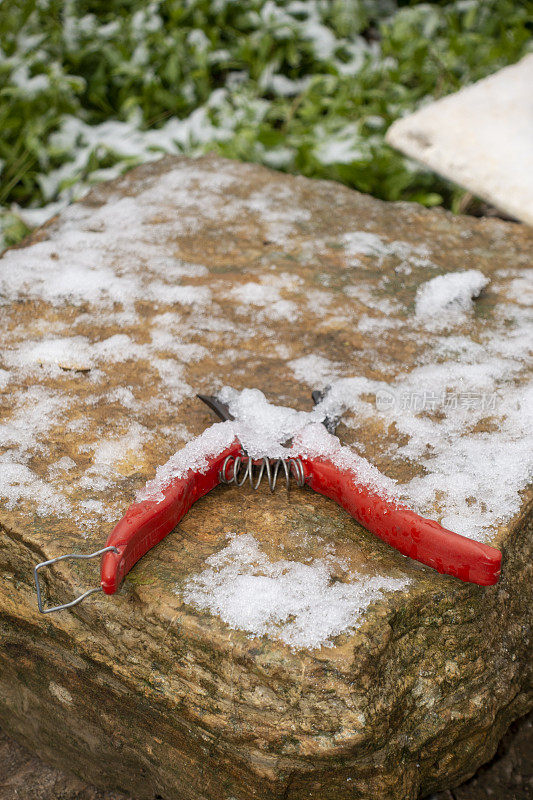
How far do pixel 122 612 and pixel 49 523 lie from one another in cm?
25

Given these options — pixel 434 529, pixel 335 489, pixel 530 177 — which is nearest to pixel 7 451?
pixel 335 489

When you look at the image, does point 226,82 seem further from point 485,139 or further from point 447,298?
point 447,298

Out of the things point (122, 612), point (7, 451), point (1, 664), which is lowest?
point (1, 664)

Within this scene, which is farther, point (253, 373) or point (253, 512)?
point (253, 373)

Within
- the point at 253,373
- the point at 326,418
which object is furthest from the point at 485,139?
the point at 326,418

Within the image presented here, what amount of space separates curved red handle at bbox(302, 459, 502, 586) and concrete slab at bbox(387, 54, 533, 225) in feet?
6.05

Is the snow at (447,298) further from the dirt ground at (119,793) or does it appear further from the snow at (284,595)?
the dirt ground at (119,793)

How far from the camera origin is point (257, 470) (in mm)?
1702

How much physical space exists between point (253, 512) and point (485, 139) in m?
2.23

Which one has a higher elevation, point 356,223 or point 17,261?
point 17,261

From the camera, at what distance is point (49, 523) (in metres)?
1.53

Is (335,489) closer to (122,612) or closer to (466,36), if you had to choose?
(122,612)

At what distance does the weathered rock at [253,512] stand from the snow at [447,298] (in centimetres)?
2

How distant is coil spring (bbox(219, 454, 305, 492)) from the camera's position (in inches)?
63.0
